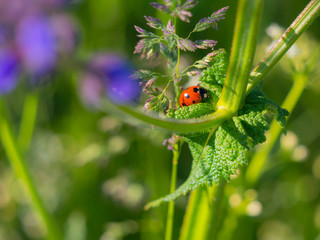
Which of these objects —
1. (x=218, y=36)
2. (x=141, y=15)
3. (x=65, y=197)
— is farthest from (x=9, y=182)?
(x=218, y=36)

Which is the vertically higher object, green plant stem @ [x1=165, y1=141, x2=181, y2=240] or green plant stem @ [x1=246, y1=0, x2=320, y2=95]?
green plant stem @ [x1=246, y1=0, x2=320, y2=95]

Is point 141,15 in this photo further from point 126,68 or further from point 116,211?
point 126,68

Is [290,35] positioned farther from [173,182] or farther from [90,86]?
[90,86]

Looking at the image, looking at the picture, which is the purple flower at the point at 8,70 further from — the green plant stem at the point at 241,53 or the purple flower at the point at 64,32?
the green plant stem at the point at 241,53

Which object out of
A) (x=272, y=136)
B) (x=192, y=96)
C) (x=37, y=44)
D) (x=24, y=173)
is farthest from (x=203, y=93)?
(x=24, y=173)

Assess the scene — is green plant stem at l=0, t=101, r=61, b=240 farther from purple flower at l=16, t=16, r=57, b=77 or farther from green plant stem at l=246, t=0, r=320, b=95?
purple flower at l=16, t=16, r=57, b=77

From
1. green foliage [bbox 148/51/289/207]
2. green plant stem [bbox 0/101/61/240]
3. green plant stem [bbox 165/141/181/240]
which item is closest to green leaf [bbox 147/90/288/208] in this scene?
green foliage [bbox 148/51/289/207]

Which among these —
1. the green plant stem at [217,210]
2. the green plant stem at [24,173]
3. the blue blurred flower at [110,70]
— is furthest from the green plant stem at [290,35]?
the green plant stem at [24,173]
